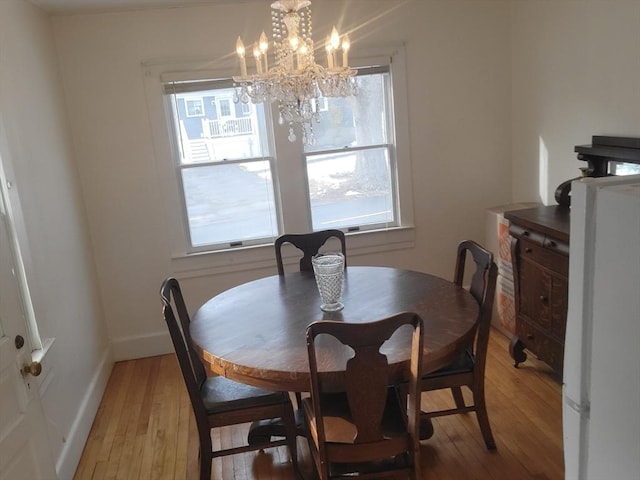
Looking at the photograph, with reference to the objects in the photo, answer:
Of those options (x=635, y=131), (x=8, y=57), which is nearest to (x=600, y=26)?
(x=635, y=131)

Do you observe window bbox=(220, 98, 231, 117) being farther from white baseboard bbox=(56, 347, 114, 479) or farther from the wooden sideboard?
the wooden sideboard

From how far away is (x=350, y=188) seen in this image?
4012mm

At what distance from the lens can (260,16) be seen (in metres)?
3.60

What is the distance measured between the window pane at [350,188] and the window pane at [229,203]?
346 mm

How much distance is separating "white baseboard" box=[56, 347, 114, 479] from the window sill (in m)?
0.81

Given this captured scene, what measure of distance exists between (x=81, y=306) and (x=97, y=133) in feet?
3.91

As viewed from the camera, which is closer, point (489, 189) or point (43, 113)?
point (43, 113)

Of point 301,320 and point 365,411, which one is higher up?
point 301,320

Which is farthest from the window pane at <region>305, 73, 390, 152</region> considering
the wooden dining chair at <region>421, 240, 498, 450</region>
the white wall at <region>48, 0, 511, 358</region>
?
the wooden dining chair at <region>421, 240, 498, 450</region>

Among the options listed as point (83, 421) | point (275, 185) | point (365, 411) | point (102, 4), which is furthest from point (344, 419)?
point (102, 4)

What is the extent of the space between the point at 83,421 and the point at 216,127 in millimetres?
2077

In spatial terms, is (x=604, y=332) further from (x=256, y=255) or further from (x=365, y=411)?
(x=256, y=255)

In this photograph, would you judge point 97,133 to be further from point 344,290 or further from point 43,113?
point 344,290

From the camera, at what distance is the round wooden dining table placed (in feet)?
6.37
